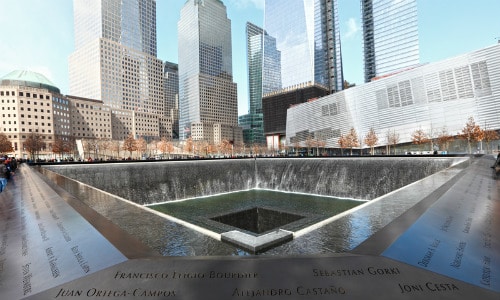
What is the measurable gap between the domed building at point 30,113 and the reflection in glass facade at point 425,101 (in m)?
119

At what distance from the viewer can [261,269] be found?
246 cm

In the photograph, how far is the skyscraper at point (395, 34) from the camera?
10512 centimetres

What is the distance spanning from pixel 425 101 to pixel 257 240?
282 feet

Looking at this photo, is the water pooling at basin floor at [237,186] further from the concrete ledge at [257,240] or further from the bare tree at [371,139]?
the bare tree at [371,139]

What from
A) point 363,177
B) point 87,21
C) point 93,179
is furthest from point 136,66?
point 363,177

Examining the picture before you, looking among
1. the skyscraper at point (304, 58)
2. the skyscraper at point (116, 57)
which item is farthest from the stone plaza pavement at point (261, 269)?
the skyscraper at point (116, 57)

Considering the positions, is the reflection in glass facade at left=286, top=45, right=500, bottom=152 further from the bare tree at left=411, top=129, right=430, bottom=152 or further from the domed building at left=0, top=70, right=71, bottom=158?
the domed building at left=0, top=70, right=71, bottom=158

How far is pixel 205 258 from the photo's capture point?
2.86 metres

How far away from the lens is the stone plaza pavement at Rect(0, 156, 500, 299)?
6.79 ft

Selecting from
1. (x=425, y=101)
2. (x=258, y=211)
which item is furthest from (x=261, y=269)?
(x=425, y=101)

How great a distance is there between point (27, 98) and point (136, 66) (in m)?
67.4

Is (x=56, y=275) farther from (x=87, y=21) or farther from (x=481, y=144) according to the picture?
(x=87, y=21)

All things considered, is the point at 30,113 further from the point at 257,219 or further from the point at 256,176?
the point at 257,219

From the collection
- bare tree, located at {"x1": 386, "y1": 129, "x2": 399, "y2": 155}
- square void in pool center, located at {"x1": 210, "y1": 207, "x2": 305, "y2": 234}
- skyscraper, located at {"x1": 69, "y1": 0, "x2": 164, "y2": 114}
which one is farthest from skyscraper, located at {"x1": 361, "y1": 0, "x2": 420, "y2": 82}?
skyscraper, located at {"x1": 69, "y1": 0, "x2": 164, "y2": 114}
